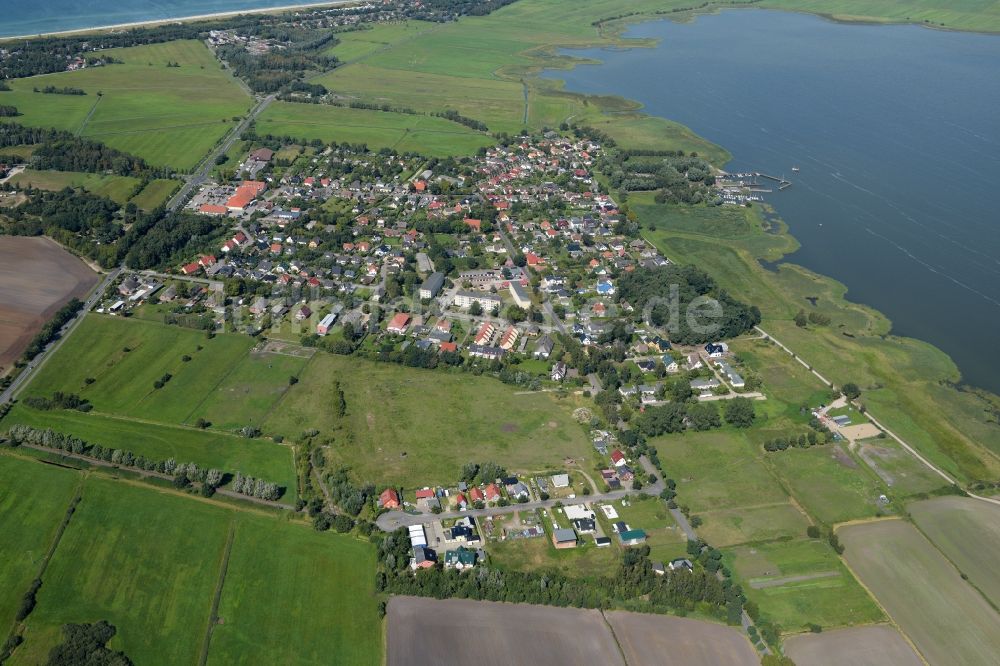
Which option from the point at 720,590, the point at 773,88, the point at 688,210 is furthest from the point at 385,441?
the point at 773,88

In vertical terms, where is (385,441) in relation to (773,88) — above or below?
below

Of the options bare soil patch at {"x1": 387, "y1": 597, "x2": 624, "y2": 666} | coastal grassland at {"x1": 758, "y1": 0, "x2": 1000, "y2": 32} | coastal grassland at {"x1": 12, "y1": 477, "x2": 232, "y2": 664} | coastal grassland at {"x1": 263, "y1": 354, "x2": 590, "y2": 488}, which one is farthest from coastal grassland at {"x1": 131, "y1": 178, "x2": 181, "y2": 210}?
coastal grassland at {"x1": 758, "y1": 0, "x2": 1000, "y2": 32}

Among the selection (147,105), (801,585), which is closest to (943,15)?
(147,105)

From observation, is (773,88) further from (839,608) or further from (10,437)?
(10,437)

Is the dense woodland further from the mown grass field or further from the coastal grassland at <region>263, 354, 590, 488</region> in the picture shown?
the mown grass field

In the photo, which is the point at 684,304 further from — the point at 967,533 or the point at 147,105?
the point at 147,105

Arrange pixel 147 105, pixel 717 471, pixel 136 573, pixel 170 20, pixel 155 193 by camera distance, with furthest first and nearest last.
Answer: pixel 170 20
pixel 147 105
pixel 155 193
pixel 717 471
pixel 136 573

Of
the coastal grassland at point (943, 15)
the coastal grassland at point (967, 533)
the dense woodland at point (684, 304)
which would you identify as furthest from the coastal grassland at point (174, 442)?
the coastal grassland at point (943, 15)
